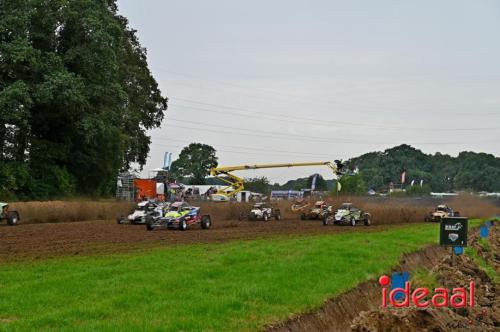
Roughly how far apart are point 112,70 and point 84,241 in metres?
25.8

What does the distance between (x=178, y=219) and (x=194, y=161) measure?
120751 mm

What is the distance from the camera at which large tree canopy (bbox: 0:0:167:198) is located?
42.2 meters

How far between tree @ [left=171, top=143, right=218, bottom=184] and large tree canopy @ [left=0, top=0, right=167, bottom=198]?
96034mm

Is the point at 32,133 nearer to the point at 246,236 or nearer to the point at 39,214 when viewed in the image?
the point at 39,214

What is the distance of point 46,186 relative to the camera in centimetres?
4575

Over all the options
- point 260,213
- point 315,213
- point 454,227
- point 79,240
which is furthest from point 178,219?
point 454,227

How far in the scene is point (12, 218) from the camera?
33969 mm

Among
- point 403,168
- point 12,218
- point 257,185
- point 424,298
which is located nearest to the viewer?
point 424,298

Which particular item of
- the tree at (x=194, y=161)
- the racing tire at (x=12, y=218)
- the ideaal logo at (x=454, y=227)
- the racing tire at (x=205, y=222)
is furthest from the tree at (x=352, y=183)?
the ideaal logo at (x=454, y=227)

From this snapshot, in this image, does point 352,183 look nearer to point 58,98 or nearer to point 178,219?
point 58,98

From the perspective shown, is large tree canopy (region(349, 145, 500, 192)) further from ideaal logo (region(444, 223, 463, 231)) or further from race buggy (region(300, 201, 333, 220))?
ideaal logo (region(444, 223, 463, 231))

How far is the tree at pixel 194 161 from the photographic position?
150875 millimetres

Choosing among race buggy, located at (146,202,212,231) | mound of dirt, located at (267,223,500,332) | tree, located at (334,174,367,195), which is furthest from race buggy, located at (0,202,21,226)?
tree, located at (334,174,367,195)

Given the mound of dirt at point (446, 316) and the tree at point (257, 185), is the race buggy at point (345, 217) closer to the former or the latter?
the mound of dirt at point (446, 316)
